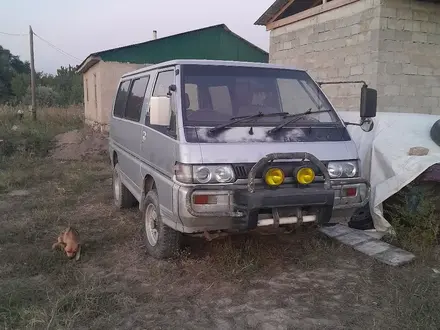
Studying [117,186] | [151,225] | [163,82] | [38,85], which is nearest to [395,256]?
[151,225]

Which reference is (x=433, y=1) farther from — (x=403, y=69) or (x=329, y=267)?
(x=329, y=267)

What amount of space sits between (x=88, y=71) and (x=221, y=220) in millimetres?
18226

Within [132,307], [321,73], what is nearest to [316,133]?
[132,307]

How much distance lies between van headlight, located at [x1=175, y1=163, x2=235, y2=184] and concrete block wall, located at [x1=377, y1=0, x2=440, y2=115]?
549 centimetres

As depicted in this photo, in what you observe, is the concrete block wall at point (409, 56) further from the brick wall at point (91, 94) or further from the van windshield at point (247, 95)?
the brick wall at point (91, 94)

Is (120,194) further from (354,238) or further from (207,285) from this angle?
(354,238)

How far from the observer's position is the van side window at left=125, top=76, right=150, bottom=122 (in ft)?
17.1

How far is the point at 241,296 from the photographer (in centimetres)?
365

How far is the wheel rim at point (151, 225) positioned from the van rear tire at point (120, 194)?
5.91 feet

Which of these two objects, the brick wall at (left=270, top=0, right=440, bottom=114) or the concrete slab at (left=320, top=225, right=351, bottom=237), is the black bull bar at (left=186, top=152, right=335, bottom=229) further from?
Result: the brick wall at (left=270, top=0, right=440, bottom=114)

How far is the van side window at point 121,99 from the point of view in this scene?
6.20 metres

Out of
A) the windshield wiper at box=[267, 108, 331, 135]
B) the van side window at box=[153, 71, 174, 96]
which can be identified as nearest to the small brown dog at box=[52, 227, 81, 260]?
the van side window at box=[153, 71, 174, 96]

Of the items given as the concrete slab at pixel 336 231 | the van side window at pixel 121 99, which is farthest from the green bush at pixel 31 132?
the concrete slab at pixel 336 231

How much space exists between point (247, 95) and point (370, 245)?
2.22 meters
